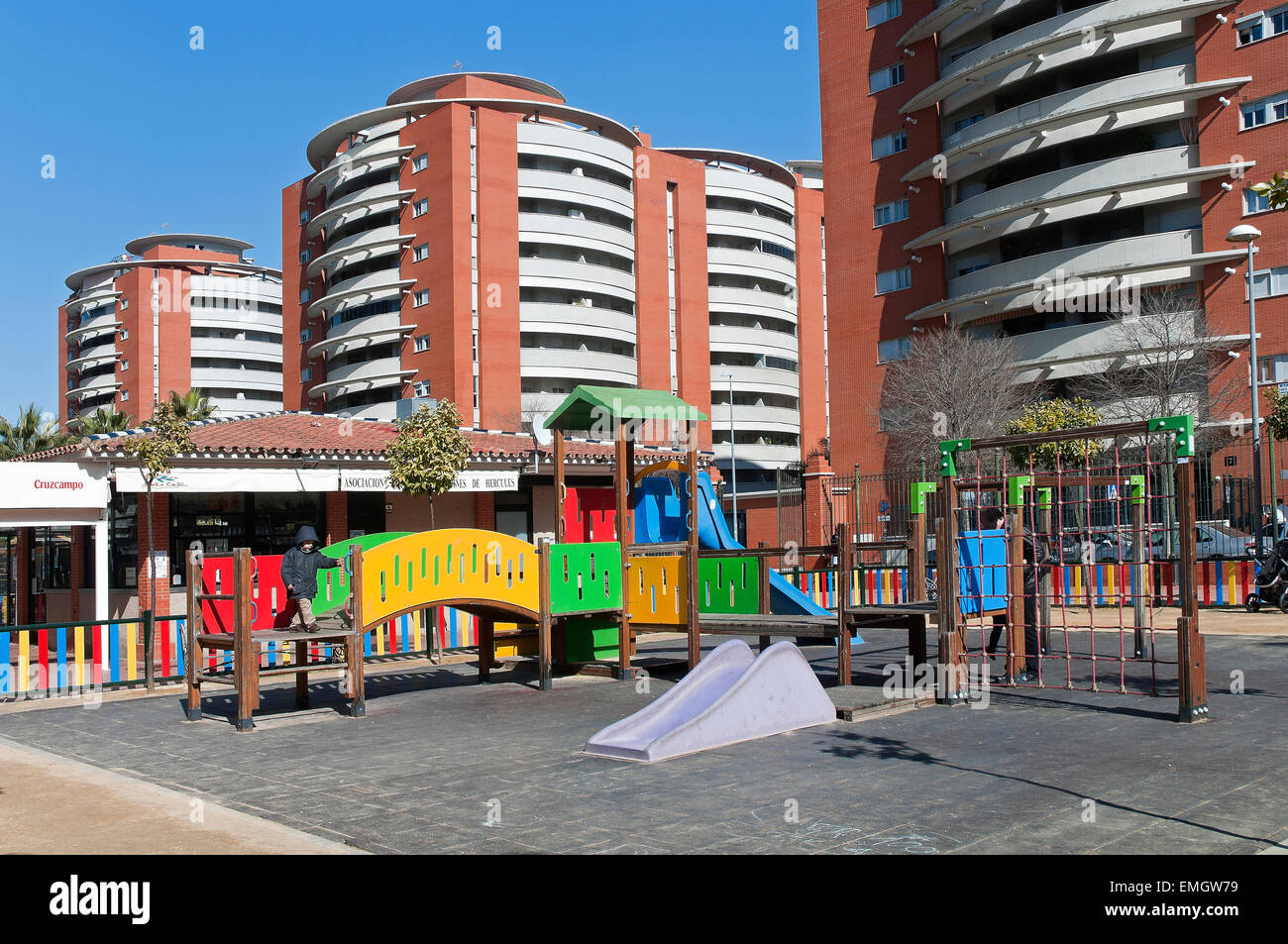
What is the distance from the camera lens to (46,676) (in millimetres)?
14797

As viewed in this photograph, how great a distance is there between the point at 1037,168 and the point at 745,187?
134 ft

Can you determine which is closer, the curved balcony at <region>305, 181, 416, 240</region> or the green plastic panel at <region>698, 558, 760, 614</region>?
the green plastic panel at <region>698, 558, 760, 614</region>

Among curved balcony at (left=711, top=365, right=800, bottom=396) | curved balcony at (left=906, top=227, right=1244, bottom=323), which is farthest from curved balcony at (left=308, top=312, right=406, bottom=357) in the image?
curved balcony at (left=906, top=227, right=1244, bottom=323)

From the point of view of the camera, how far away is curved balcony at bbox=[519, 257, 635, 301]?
7056cm

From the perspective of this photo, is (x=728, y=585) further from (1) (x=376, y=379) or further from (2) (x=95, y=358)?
(2) (x=95, y=358)

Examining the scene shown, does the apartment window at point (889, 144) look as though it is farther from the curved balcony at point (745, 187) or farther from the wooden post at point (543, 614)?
the wooden post at point (543, 614)

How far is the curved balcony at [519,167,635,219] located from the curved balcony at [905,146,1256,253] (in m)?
30.6

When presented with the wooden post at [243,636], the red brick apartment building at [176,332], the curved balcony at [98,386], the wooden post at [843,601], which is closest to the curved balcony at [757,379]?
the red brick apartment building at [176,332]

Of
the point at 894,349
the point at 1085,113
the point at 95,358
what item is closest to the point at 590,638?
the point at 1085,113

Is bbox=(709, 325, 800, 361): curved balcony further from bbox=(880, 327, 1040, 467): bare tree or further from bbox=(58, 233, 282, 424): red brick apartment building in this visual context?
bbox=(58, 233, 282, 424): red brick apartment building

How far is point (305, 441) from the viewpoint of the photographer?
2234cm
